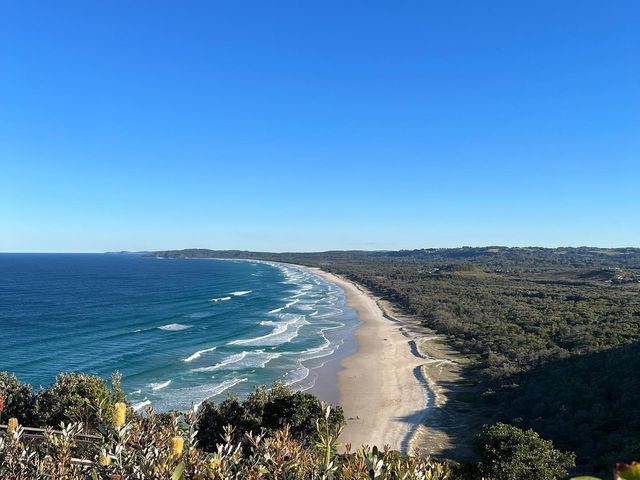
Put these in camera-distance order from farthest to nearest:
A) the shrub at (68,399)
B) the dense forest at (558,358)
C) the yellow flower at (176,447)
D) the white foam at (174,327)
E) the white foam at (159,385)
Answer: the white foam at (174,327) < the white foam at (159,385) < the dense forest at (558,358) < the shrub at (68,399) < the yellow flower at (176,447)

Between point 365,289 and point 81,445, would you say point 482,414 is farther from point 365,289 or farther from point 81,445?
point 365,289

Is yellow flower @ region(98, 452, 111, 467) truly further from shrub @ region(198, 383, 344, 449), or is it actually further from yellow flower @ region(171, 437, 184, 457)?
shrub @ region(198, 383, 344, 449)

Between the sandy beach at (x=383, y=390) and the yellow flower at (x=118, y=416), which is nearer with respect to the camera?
the yellow flower at (x=118, y=416)

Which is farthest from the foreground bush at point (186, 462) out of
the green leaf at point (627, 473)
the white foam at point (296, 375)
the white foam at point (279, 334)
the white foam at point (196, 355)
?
the white foam at point (279, 334)

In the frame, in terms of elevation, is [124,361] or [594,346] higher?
[594,346]

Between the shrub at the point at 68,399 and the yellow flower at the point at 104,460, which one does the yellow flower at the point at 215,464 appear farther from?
the shrub at the point at 68,399

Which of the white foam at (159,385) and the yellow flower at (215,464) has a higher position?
the yellow flower at (215,464)

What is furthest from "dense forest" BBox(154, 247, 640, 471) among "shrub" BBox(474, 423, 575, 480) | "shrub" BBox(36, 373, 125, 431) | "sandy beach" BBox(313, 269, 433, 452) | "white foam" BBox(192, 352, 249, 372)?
"white foam" BBox(192, 352, 249, 372)

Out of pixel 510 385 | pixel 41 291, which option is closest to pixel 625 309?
pixel 510 385
